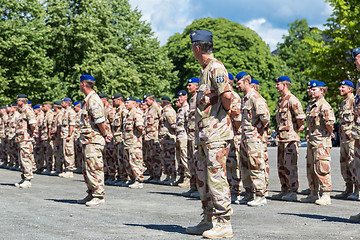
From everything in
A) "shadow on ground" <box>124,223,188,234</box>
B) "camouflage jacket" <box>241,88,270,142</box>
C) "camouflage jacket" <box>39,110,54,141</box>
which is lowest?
"shadow on ground" <box>124,223,188,234</box>

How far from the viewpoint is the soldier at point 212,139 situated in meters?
6.95

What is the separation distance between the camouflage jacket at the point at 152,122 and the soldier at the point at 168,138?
90cm

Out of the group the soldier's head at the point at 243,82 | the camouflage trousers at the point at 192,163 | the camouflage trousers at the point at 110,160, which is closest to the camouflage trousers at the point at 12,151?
the camouflage trousers at the point at 110,160

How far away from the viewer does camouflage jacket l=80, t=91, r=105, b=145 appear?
34.8 ft

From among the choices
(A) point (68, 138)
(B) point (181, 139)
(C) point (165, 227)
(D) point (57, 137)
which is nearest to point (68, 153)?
(A) point (68, 138)

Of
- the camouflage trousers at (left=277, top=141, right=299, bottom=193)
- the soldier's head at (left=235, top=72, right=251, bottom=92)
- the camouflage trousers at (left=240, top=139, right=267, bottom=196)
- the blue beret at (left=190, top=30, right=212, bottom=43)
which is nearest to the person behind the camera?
the blue beret at (left=190, top=30, right=212, bottom=43)


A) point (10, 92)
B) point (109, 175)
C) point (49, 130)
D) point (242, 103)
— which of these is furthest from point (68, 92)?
point (242, 103)

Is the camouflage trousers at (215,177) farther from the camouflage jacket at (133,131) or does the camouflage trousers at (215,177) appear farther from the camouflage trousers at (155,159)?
the camouflage trousers at (155,159)

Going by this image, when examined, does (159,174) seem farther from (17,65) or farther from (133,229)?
(17,65)

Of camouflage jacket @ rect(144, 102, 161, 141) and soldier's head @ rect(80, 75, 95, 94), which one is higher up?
soldier's head @ rect(80, 75, 95, 94)

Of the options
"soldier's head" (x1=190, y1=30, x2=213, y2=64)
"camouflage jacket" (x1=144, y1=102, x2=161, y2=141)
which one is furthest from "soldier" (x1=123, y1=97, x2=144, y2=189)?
"soldier's head" (x1=190, y1=30, x2=213, y2=64)

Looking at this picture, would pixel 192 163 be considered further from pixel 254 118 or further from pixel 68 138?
pixel 68 138

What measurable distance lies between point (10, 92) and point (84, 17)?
305 inches

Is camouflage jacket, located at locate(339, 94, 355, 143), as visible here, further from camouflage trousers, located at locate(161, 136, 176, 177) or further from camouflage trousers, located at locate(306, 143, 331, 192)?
camouflage trousers, located at locate(161, 136, 176, 177)
